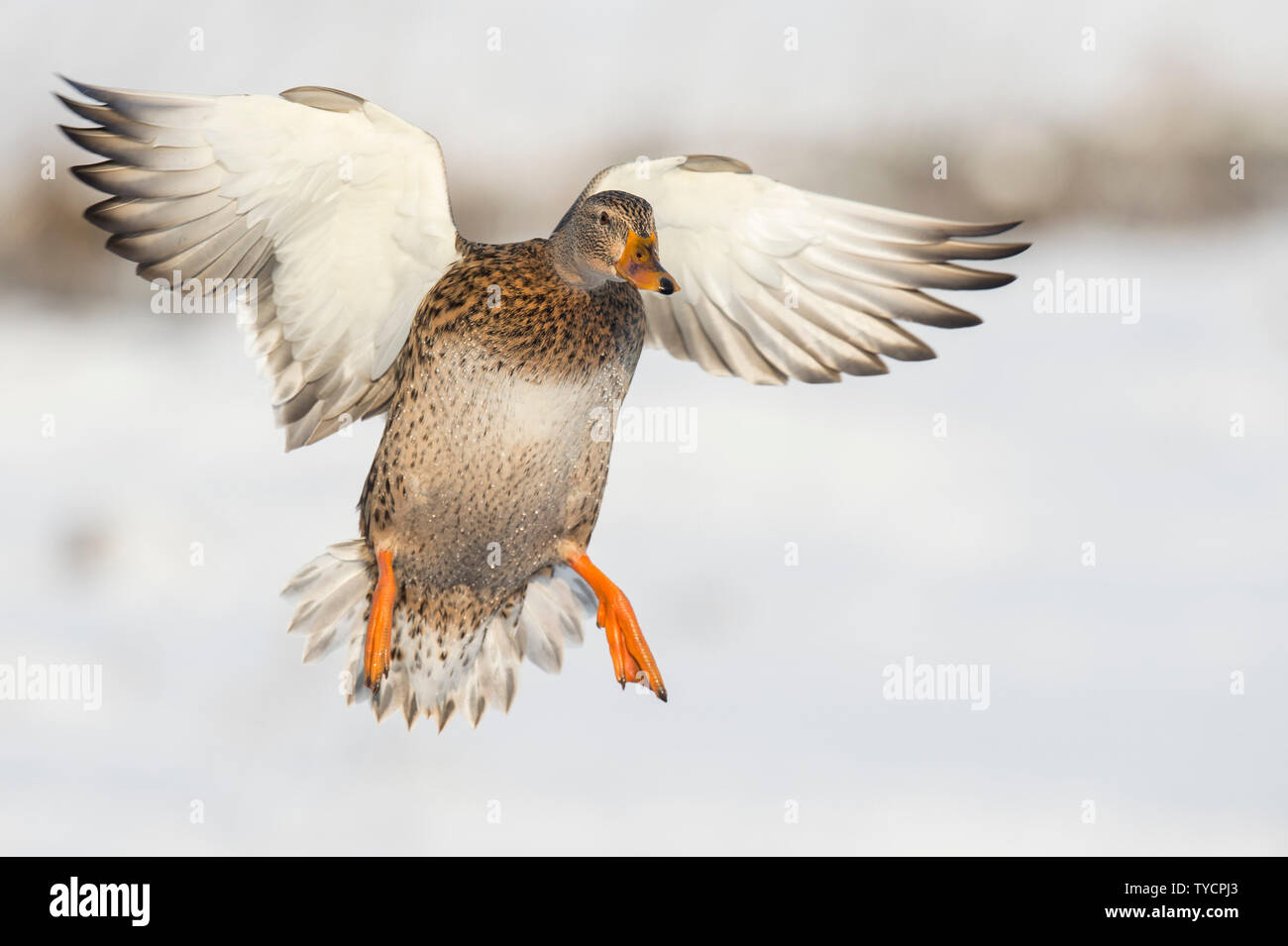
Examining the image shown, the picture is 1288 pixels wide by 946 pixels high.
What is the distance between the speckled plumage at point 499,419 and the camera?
322 centimetres

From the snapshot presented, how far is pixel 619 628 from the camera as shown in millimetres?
3406

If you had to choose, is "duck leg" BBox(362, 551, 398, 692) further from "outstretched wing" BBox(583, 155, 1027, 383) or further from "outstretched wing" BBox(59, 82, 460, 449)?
"outstretched wing" BBox(583, 155, 1027, 383)

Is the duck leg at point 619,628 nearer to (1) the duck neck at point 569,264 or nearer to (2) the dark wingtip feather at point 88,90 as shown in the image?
(1) the duck neck at point 569,264

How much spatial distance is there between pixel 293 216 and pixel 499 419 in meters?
0.66

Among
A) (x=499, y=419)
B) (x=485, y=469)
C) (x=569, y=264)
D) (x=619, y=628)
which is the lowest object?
(x=619, y=628)

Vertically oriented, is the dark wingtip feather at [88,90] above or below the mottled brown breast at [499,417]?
above

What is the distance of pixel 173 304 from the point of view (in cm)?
336

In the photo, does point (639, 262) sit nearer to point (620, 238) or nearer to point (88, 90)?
point (620, 238)

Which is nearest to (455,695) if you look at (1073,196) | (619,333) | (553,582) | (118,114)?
(553,582)

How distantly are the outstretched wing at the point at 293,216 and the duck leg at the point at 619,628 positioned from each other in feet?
2.17

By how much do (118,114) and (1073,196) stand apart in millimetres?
5971
